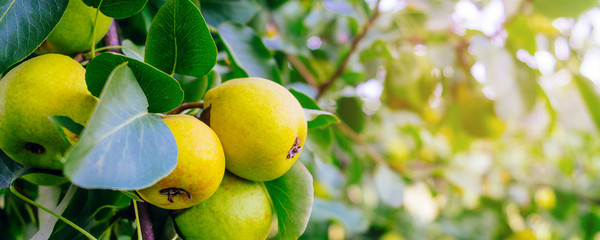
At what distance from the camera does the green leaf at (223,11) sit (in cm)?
85

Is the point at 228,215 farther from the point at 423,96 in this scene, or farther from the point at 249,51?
the point at 423,96

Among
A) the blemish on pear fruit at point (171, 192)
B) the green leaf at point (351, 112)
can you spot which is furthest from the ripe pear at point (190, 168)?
the green leaf at point (351, 112)

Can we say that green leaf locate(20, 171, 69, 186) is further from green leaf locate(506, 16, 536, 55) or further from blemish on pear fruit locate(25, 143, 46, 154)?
green leaf locate(506, 16, 536, 55)

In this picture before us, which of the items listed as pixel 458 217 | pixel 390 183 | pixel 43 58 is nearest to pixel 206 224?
pixel 43 58

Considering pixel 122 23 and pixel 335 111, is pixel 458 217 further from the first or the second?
pixel 122 23

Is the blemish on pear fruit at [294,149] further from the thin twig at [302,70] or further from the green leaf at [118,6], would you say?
the thin twig at [302,70]

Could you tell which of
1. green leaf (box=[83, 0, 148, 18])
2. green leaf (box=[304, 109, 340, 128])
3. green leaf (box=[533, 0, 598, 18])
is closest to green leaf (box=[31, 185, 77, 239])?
green leaf (box=[83, 0, 148, 18])

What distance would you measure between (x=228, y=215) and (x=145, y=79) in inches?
8.8

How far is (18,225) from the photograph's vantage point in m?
0.91

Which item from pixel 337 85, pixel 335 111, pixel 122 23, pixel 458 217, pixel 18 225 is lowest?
pixel 458 217

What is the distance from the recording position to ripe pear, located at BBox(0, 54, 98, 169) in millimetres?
488

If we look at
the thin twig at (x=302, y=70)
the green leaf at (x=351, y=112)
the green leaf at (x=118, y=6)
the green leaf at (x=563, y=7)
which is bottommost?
the green leaf at (x=351, y=112)

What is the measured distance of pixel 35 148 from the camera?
20.6 inches

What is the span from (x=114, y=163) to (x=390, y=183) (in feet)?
4.86
